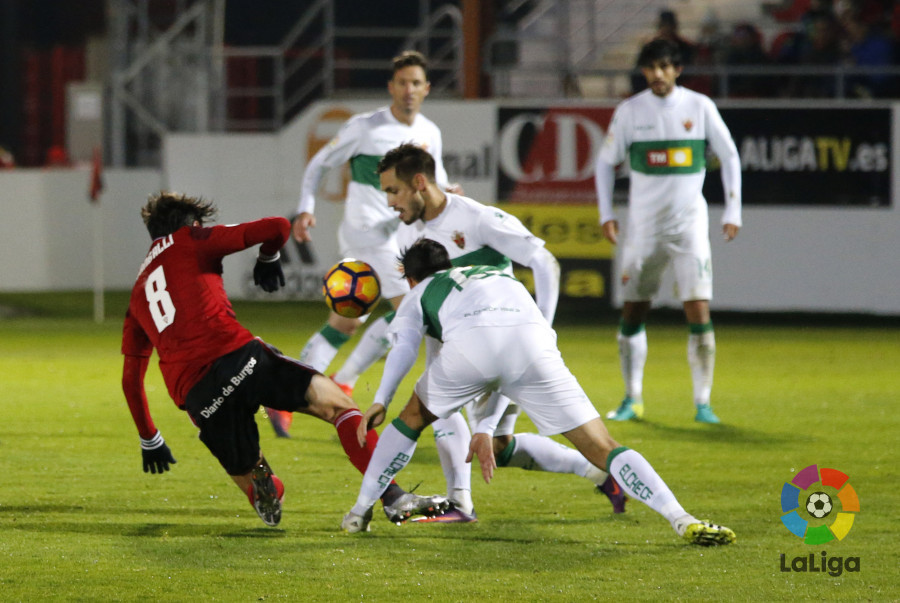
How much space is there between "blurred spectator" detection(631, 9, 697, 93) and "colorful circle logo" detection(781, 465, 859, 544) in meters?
8.35

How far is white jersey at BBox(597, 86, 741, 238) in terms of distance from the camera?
829 centimetres

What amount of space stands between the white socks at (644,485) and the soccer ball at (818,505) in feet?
3.23

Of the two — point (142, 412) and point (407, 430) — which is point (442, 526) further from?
point (142, 412)

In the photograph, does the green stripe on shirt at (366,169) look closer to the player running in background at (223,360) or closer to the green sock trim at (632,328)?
the green sock trim at (632,328)

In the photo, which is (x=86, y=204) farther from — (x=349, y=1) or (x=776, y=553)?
(x=776, y=553)

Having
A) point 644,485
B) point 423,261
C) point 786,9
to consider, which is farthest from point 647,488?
point 786,9

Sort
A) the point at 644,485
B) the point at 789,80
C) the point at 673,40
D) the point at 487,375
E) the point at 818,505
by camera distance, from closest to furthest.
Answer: the point at 644,485 < the point at 487,375 < the point at 818,505 < the point at 673,40 < the point at 789,80

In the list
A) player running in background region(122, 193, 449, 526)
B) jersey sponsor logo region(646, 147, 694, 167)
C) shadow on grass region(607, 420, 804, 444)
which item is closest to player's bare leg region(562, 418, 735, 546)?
player running in background region(122, 193, 449, 526)

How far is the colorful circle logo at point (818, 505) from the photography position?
5.34 metres

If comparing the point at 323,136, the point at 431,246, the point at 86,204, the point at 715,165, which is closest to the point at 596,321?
the point at 715,165

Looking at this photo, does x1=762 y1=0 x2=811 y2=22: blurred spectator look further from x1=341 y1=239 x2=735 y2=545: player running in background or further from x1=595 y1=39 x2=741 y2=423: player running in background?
x1=341 y1=239 x2=735 y2=545: player running in background

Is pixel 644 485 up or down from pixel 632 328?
down

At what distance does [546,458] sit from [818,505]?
46.8 inches

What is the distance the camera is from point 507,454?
18.8ft
